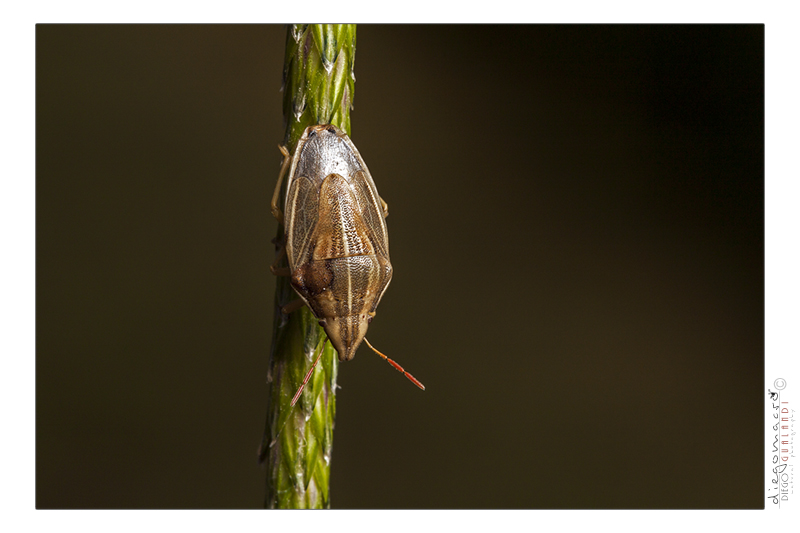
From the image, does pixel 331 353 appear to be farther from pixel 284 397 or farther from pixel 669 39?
pixel 669 39

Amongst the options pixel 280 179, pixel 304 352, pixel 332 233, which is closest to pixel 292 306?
pixel 304 352

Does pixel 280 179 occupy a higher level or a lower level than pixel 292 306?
higher

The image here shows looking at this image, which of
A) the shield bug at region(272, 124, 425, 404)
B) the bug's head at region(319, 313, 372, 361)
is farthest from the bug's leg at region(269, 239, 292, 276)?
the bug's head at region(319, 313, 372, 361)

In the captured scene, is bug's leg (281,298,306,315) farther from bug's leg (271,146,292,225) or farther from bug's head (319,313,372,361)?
bug's leg (271,146,292,225)

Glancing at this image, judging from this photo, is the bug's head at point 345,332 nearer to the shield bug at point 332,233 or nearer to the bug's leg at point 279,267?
the shield bug at point 332,233

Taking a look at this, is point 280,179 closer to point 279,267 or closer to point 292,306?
point 279,267

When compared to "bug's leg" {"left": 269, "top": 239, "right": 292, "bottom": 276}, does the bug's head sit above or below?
below
